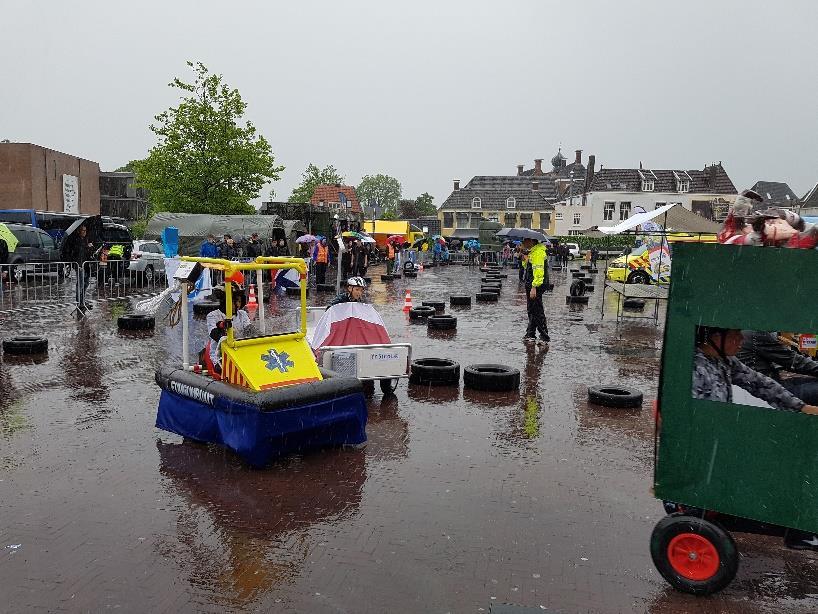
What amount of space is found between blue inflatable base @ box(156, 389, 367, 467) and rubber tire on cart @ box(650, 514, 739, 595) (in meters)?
3.36

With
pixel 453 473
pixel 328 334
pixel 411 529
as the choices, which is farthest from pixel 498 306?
pixel 411 529

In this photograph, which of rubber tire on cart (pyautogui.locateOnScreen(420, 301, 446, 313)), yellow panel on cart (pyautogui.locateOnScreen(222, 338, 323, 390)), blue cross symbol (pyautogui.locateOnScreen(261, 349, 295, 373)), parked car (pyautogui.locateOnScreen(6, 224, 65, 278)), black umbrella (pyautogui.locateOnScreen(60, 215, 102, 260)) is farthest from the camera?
parked car (pyautogui.locateOnScreen(6, 224, 65, 278))

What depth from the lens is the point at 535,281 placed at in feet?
42.8

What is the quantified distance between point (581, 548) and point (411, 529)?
4.32 feet

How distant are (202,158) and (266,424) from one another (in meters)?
37.3

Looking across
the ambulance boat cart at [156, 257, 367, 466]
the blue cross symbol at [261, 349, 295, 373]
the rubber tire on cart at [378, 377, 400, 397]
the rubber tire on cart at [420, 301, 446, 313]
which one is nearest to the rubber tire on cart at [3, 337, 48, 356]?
the ambulance boat cart at [156, 257, 367, 466]

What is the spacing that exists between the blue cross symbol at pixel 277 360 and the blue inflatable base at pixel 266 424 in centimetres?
55

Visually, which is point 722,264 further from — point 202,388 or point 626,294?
point 626,294

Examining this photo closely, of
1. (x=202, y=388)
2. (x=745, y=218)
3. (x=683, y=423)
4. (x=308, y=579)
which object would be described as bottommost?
(x=308, y=579)

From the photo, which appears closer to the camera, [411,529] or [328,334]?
[411,529]

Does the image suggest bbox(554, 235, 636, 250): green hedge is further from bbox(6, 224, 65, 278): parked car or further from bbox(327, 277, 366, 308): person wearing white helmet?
bbox(327, 277, 366, 308): person wearing white helmet

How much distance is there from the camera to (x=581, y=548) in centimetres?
500

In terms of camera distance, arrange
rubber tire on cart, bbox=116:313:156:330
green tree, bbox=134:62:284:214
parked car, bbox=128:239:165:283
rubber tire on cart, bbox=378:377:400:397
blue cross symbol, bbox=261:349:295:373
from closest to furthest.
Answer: blue cross symbol, bbox=261:349:295:373
rubber tire on cart, bbox=378:377:400:397
rubber tire on cart, bbox=116:313:156:330
parked car, bbox=128:239:165:283
green tree, bbox=134:62:284:214

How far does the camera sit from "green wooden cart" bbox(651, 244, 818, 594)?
159 inches
